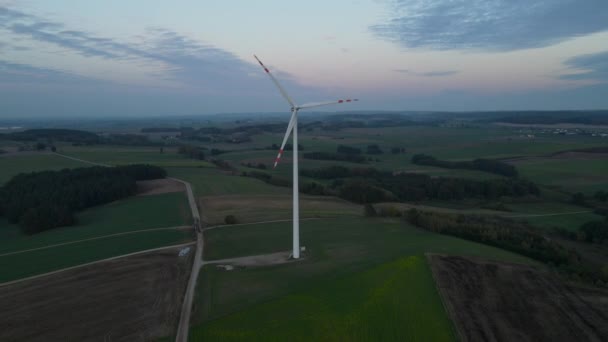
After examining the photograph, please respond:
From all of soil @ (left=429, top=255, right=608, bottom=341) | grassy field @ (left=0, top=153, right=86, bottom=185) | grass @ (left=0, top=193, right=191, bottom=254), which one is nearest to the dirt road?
grass @ (left=0, top=193, right=191, bottom=254)

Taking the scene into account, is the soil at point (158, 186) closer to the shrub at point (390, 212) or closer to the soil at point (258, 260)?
the soil at point (258, 260)

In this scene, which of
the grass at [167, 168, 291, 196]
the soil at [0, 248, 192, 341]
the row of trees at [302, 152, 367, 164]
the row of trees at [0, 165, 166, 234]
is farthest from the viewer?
the row of trees at [302, 152, 367, 164]

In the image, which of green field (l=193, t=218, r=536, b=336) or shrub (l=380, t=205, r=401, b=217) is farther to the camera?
shrub (l=380, t=205, r=401, b=217)

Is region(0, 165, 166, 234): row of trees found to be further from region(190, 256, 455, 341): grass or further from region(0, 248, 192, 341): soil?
region(190, 256, 455, 341): grass

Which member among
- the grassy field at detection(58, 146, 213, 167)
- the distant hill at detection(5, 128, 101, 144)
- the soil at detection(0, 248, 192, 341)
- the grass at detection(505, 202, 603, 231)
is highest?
the distant hill at detection(5, 128, 101, 144)

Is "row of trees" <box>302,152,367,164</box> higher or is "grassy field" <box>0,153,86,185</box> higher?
"grassy field" <box>0,153,86,185</box>

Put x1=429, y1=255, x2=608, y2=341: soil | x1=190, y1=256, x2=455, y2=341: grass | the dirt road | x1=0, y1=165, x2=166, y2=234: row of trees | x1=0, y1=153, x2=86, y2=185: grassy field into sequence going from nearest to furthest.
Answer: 1. x1=190, y1=256, x2=455, y2=341: grass
2. the dirt road
3. x1=429, y1=255, x2=608, y2=341: soil
4. x1=0, y1=165, x2=166, y2=234: row of trees
5. x1=0, y1=153, x2=86, y2=185: grassy field

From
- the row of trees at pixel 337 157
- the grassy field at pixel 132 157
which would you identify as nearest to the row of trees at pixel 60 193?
the grassy field at pixel 132 157
